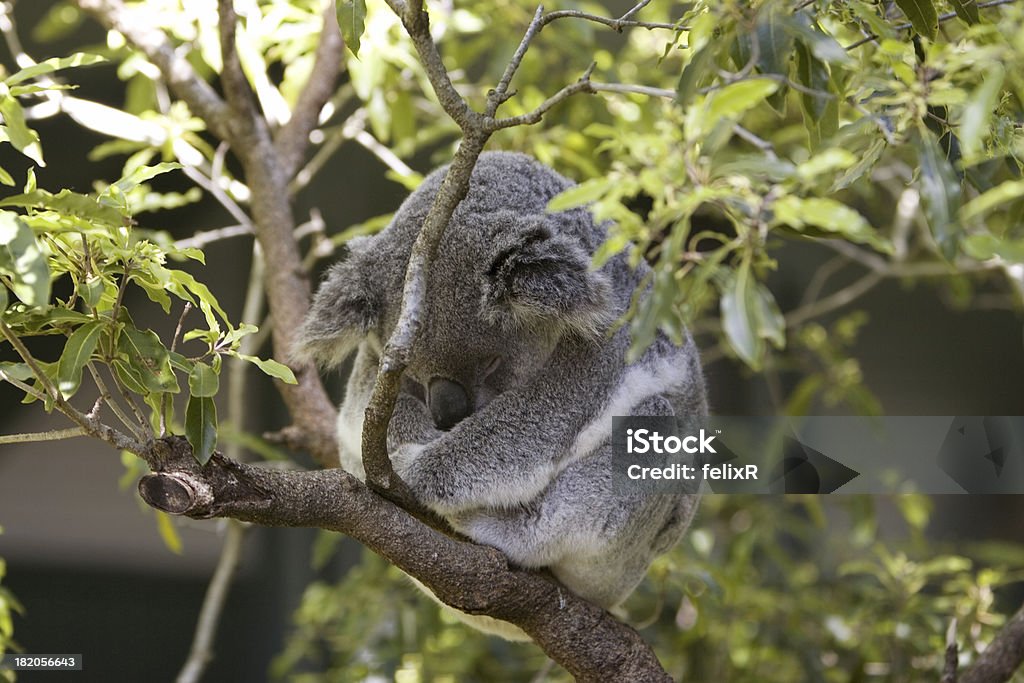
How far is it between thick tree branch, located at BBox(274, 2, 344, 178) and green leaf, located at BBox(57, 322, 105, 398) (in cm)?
144

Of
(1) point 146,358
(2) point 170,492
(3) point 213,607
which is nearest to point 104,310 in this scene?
(1) point 146,358

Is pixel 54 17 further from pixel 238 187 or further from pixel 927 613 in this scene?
pixel 927 613

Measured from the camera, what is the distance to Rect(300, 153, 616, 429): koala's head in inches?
76.5

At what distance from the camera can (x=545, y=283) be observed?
1.91m

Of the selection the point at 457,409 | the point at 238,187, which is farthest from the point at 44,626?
the point at 457,409

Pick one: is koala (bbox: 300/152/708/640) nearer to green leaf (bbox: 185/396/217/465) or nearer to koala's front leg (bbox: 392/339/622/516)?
koala's front leg (bbox: 392/339/622/516)

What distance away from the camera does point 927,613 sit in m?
2.97

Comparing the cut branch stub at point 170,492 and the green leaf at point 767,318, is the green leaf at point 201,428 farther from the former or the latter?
the green leaf at point 767,318

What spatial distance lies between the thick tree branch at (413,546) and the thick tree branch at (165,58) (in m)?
1.44

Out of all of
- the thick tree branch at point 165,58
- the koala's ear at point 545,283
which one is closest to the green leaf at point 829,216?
the koala's ear at point 545,283

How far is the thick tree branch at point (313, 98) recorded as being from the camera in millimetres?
2840

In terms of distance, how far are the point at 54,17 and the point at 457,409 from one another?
2.12 metres

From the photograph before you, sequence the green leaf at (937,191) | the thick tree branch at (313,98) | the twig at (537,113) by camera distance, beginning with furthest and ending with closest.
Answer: the thick tree branch at (313,98)
the twig at (537,113)
the green leaf at (937,191)

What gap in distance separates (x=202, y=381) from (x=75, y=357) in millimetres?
176
